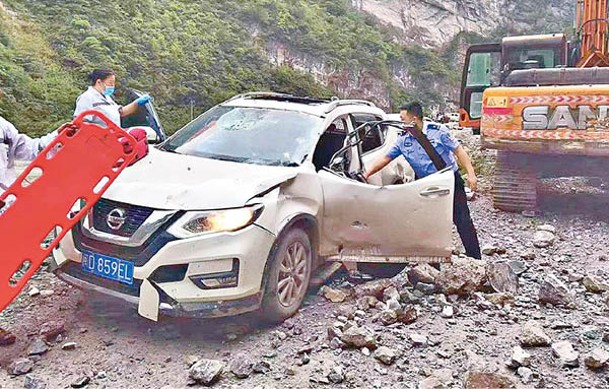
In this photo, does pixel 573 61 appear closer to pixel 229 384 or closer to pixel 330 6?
pixel 229 384

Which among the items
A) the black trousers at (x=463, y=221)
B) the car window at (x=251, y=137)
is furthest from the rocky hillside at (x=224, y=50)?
the black trousers at (x=463, y=221)

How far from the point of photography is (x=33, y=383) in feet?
11.1

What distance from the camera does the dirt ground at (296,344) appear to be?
3.48m

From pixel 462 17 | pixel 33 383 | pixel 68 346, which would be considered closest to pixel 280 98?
pixel 68 346

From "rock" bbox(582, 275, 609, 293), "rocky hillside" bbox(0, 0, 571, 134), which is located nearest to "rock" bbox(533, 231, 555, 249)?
"rock" bbox(582, 275, 609, 293)

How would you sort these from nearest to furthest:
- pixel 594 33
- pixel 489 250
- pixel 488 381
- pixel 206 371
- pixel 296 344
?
pixel 488 381
pixel 206 371
pixel 296 344
pixel 489 250
pixel 594 33

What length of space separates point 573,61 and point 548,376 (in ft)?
25.8

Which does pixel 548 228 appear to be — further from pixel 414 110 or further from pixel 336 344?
pixel 336 344

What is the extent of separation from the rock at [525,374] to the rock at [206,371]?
168 centimetres

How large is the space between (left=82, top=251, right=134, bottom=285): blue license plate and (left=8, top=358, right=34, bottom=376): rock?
2.07 feet

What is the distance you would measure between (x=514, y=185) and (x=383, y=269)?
3.15m

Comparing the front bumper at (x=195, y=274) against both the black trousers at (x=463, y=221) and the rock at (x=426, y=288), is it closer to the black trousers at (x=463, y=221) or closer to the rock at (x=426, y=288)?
the rock at (x=426, y=288)

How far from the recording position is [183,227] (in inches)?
145

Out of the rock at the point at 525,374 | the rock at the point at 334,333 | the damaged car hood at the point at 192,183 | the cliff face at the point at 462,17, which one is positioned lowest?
the rock at the point at 525,374
